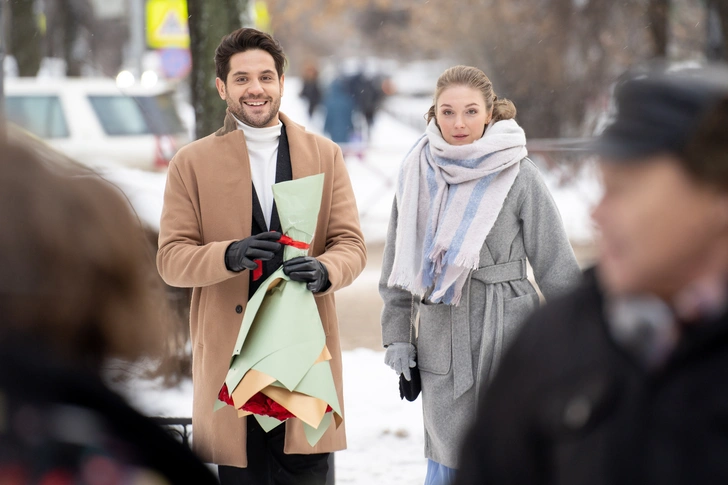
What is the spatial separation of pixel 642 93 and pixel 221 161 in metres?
2.23

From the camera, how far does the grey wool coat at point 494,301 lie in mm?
3432

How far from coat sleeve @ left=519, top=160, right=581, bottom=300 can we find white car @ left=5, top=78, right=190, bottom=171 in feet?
24.9

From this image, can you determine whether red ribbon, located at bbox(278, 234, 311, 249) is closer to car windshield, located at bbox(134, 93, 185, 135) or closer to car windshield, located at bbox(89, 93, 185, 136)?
car windshield, located at bbox(134, 93, 185, 135)

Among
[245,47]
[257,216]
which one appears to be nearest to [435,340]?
[257,216]

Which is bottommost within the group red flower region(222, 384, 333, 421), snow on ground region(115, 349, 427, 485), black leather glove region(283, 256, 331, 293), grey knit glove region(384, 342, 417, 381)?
snow on ground region(115, 349, 427, 485)

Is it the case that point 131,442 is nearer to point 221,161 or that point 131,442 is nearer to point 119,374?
point 119,374

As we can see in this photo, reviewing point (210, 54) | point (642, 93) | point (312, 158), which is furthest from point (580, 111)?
point (642, 93)

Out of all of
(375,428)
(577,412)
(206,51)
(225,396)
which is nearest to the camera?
(577,412)

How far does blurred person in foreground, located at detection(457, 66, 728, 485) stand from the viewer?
1247 mm

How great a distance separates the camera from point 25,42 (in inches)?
708

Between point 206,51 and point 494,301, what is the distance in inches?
190

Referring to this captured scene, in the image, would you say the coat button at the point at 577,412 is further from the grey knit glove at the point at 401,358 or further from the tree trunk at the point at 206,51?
the tree trunk at the point at 206,51

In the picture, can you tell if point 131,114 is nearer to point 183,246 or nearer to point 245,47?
point 245,47

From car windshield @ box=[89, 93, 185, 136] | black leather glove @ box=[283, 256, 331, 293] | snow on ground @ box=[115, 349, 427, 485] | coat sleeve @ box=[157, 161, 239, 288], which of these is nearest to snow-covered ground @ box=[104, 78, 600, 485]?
snow on ground @ box=[115, 349, 427, 485]
